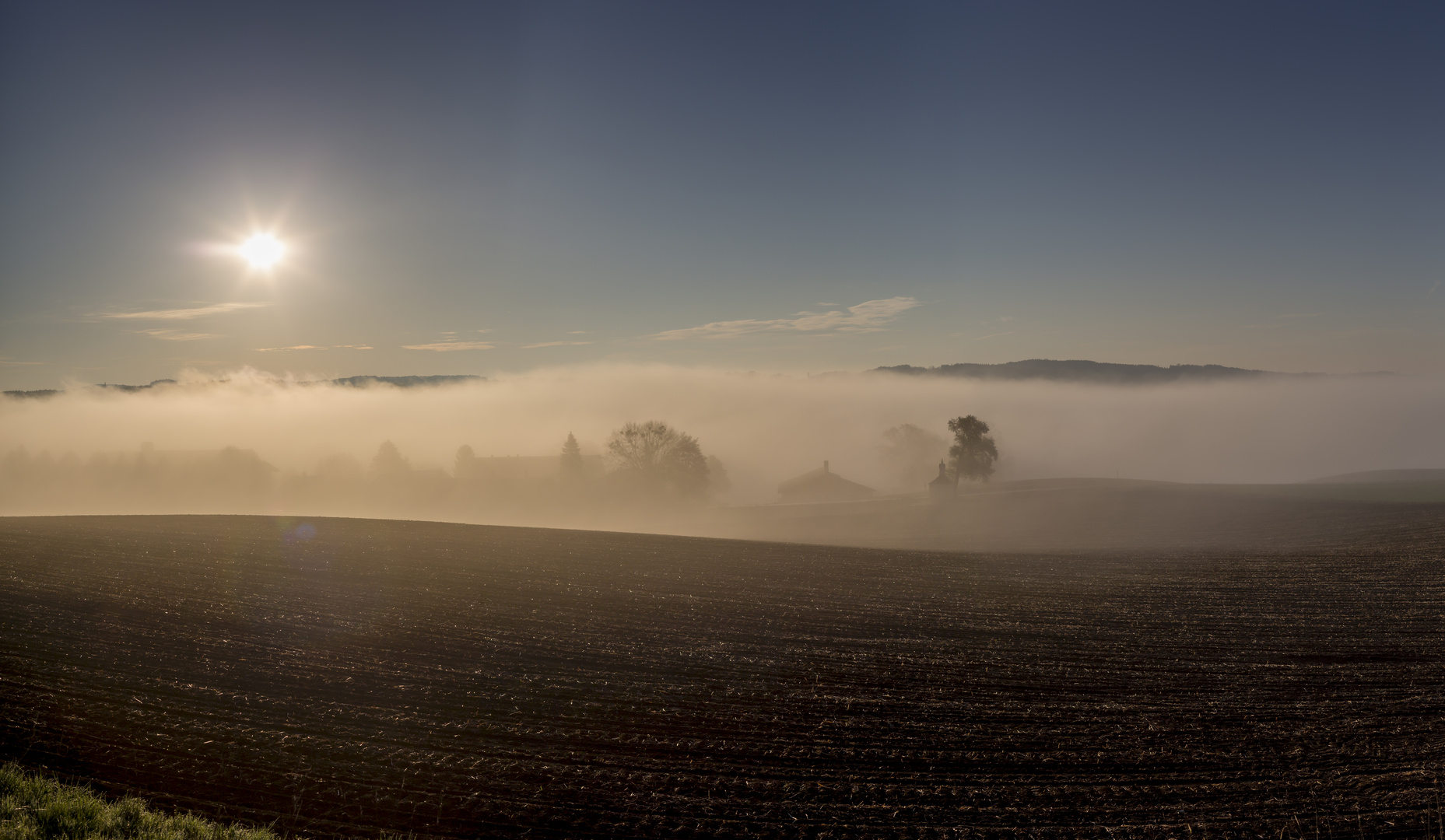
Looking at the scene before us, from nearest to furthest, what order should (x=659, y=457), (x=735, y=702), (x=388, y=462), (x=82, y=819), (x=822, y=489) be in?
1. (x=82, y=819)
2. (x=735, y=702)
3. (x=659, y=457)
4. (x=388, y=462)
5. (x=822, y=489)

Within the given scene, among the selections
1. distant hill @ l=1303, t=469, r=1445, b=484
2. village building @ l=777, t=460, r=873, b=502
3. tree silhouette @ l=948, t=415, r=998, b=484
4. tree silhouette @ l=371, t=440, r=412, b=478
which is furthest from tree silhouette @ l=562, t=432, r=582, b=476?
distant hill @ l=1303, t=469, r=1445, b=484

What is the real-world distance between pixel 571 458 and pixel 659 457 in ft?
41.5

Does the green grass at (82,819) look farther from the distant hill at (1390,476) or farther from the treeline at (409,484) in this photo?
the distant hill at (1390,476)

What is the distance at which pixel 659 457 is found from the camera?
80438 mm

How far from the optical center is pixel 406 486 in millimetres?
97625

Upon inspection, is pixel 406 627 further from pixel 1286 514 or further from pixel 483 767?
pixel 1286 514

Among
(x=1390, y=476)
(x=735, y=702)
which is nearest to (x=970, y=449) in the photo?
(x=1390, y=476)

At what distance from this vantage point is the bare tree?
263ft

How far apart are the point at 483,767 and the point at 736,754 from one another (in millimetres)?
3755

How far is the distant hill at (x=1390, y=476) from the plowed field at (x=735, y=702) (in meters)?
84.9

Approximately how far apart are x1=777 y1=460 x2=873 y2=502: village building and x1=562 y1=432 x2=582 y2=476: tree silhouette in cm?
2920

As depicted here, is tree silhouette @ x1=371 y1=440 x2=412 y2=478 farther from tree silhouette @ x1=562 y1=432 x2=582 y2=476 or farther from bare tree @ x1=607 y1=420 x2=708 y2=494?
bare tree @ x1=607 y1=420 x2=708 y2=494

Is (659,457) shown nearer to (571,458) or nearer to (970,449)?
(571,458)

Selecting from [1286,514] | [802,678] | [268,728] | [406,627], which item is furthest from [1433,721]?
[1286,514]
